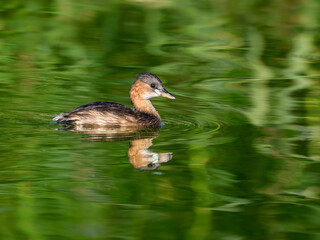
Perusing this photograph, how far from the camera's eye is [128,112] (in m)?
11.4

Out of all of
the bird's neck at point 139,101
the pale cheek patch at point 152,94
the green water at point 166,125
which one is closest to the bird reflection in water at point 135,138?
the green water at point 166,125

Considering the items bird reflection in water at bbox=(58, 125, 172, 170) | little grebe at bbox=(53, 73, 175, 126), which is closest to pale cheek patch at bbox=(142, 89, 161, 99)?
little grebe at bbox=(53, 73, 175, 126)

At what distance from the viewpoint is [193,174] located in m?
8.84

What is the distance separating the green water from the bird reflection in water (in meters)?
0.03

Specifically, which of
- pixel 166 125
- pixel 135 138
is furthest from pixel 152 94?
pixel 135 138

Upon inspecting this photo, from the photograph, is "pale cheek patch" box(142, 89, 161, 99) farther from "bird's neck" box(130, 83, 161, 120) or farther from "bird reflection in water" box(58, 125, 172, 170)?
"bird reflection in water" box(58, 125, 172, 170)

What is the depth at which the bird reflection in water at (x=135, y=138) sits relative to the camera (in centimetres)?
926

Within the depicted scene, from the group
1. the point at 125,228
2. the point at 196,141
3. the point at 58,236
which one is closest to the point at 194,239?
the point at 125,228

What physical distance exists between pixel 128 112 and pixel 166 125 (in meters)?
0.56

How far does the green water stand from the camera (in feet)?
24.4

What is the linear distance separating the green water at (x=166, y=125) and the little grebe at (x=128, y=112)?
8.5 inches

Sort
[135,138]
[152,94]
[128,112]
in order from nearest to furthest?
[135,138]
[128,112]
[152,94]

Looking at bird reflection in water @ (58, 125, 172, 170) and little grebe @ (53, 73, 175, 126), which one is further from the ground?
little grebe @ (53, 73, 175, 126)

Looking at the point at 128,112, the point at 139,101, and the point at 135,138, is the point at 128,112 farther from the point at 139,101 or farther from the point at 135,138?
the point at 135,138
